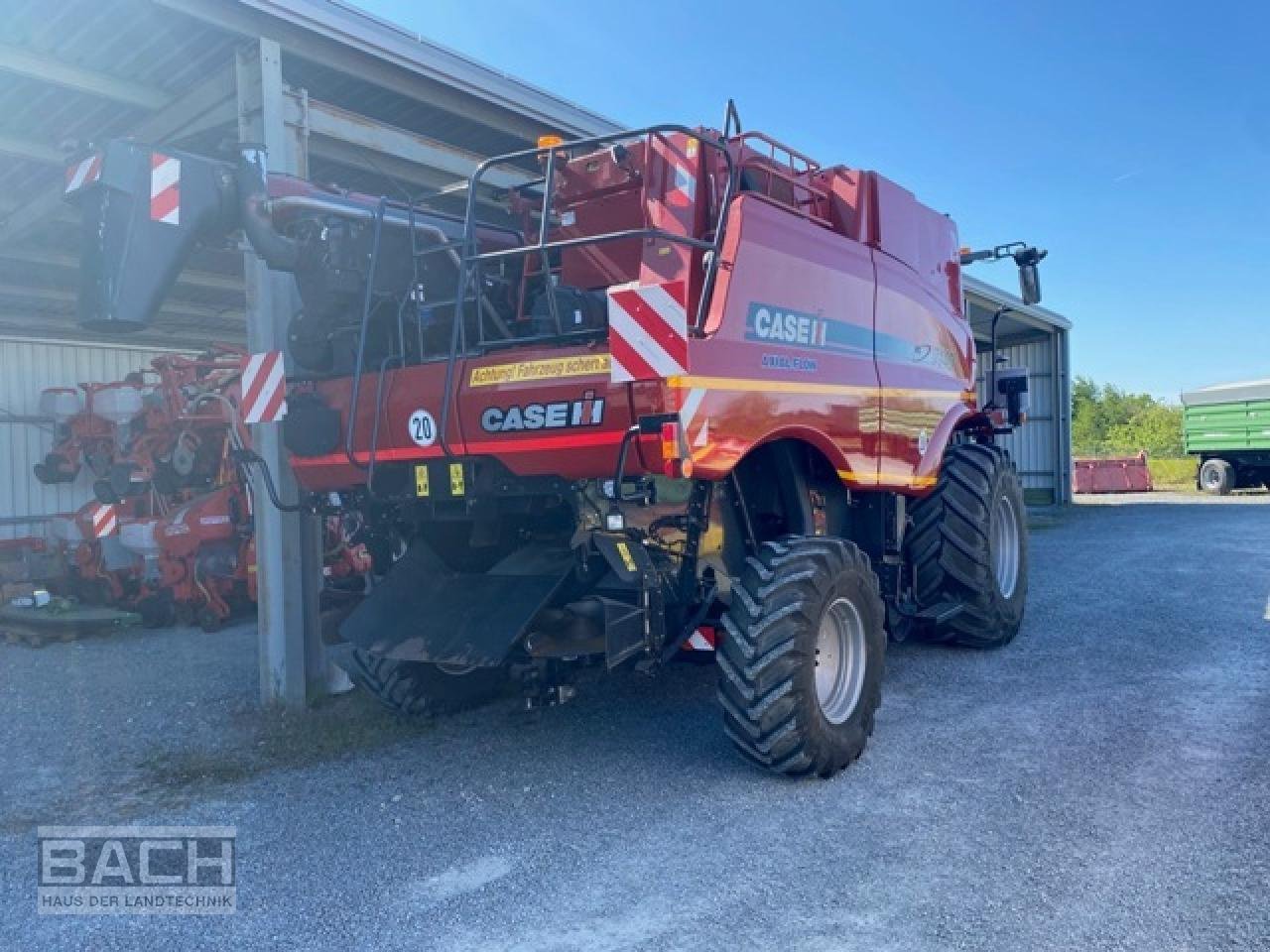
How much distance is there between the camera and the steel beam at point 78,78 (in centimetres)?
601

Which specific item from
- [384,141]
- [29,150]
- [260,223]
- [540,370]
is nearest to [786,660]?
[540,370]

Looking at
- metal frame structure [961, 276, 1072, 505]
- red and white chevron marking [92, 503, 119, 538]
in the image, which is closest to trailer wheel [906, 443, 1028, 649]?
red and white chevron marking [92, 503, 119, 538]

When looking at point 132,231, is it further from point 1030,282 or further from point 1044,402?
point 1044,402

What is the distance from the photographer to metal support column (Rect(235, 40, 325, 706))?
567cm

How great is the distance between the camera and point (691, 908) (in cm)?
323

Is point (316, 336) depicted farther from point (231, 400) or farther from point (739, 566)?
point (231, 400)

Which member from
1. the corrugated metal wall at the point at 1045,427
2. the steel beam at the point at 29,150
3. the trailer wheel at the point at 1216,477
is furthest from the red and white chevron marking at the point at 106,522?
the trailer wheel at the point at 1216,477

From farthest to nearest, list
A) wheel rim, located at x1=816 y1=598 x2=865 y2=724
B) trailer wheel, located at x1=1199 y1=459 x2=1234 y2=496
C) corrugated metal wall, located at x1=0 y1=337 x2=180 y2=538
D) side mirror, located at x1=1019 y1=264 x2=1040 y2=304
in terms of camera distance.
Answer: trailer wheel, located at x1=1199 y1=459 x2=1234 y2=496 → corrugated metal wall, located at x1=0 y1=337 x2=180 y2=538 → side mirror, located at x1=1019 y1=264 x2=1040 y2=304 → wheel rim, located at x1=816 y1=598 x2=865 y2=724

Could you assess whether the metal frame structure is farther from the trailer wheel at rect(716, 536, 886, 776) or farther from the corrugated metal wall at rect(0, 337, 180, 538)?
the trailer wheel at rect(716, 536, 886, 776)

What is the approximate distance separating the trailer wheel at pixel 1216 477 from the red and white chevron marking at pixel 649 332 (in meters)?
24.5

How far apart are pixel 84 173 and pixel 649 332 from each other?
2785 millimetres

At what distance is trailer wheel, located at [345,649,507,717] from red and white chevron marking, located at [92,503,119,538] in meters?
5.16

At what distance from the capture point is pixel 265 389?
5.25 meters

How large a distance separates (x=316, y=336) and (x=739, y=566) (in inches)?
95.8
